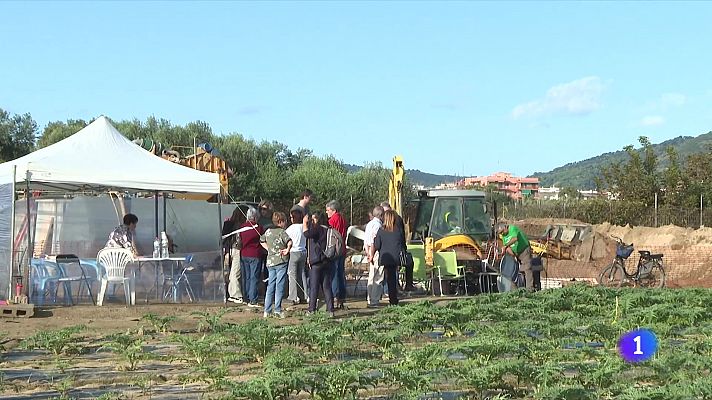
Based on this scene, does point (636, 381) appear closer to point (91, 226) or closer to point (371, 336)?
point (371, 336)

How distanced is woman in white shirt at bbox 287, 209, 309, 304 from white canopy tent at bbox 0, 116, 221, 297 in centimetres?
170

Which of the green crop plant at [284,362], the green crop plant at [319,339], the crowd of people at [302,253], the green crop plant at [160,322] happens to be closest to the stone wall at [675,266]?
the crowd of people at [302,253]

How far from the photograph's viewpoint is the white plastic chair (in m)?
14.3

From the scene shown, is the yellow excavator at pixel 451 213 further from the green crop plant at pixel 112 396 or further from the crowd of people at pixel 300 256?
the green crop plant at pixel 112 396

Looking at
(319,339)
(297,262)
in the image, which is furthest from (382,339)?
(297,262)

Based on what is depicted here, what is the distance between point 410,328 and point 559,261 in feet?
70.7

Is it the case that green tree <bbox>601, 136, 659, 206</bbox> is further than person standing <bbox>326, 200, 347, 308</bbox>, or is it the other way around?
green tree <bbox>601, 136, 659, 206</bbox>

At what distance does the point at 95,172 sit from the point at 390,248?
483cm

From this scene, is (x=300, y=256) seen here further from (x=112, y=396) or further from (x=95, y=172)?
(x=112, y=396)

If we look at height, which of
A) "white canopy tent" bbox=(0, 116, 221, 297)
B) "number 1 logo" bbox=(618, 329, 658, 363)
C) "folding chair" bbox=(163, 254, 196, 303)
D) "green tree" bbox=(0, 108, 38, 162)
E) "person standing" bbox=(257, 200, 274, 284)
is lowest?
"number 1 logo" bbox=(618, 329, 658, 363)

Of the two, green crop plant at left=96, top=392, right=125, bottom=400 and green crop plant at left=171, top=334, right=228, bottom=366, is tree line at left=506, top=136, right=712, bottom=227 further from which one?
green crop plant at left=96, top=392, right=125, bottom=400

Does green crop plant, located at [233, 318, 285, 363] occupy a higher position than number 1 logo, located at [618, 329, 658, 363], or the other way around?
green crop plant, located at [233, 318, 285, 363]

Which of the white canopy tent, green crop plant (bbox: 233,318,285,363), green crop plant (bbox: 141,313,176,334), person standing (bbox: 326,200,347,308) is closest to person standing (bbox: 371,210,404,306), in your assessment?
person standing (bbox: 326,200,347,308)

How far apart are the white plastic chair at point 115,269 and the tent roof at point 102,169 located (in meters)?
1.06
